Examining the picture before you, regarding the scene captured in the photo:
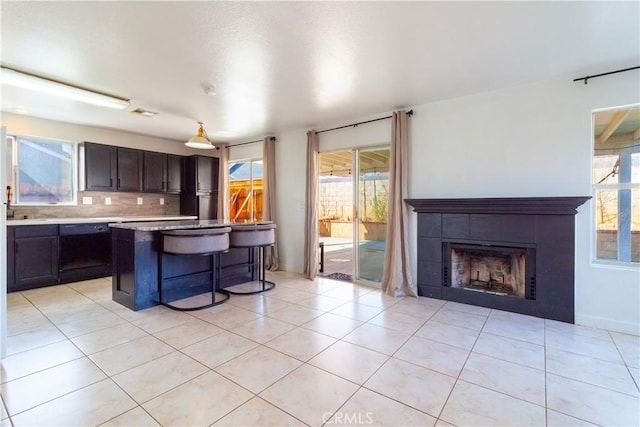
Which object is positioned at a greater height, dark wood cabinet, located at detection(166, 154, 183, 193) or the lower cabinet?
dark wood cabinet, located at detection(166, 154, 183, 193)

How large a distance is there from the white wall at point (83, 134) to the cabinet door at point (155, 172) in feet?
0.79

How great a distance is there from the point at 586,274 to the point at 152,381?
3.97 meters

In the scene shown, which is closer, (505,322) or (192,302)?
(505,322)

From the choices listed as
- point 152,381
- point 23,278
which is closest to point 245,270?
point 152,381

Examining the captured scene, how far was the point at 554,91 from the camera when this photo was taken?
10.1 feet

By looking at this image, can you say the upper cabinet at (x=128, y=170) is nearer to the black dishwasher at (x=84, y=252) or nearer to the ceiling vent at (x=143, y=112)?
the black dishwasher at (x=84, y=252)

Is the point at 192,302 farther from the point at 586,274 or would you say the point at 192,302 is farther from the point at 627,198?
the point at 627,198

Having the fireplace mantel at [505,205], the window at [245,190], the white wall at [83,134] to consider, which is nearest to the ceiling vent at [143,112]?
the white wall at [83,134]

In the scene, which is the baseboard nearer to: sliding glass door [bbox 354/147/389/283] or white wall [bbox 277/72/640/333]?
white wall [bbox 277/72/640/333]

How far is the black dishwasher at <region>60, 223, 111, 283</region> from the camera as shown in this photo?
438cm

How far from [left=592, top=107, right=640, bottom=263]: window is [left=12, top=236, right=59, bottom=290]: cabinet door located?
6.82 metres

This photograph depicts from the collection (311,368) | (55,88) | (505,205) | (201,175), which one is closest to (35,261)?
(55,88)

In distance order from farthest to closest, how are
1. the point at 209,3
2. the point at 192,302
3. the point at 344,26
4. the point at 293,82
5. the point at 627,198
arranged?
the point at 192,302, the point at 293,82, the point at 627,198, the point at 344,26, the point at 209,3
